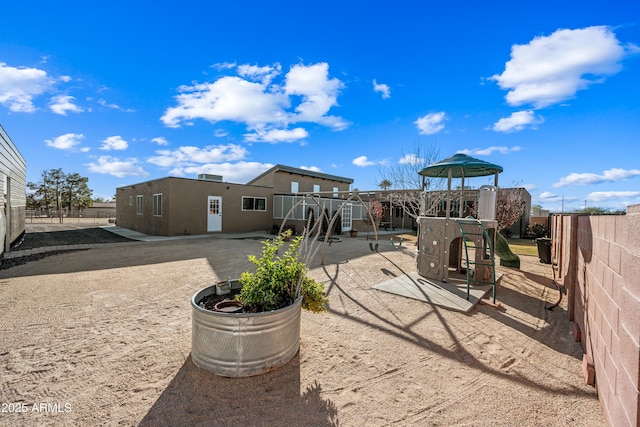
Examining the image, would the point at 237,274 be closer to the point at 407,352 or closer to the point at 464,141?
the point at 407,352

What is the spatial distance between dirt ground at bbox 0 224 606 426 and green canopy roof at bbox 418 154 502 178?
11.5 feet

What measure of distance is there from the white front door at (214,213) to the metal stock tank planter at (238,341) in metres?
13.3

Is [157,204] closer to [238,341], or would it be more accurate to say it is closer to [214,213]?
[214,213]

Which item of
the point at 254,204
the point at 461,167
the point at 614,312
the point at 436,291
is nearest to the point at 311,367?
the point at 614,312

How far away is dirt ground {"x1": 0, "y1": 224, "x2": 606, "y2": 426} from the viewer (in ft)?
6.91

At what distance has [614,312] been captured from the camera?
199 cm

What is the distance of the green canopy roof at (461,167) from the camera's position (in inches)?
281

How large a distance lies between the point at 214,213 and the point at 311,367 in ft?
45.2

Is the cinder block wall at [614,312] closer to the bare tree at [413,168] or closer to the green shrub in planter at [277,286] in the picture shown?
the green shrub in planter at [277,286]

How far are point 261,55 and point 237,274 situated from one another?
25.4 ft

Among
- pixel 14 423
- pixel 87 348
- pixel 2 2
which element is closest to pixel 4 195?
pixel 2 2

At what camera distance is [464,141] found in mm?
14617

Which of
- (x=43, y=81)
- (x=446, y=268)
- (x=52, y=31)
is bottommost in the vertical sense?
(x=446, y=268)

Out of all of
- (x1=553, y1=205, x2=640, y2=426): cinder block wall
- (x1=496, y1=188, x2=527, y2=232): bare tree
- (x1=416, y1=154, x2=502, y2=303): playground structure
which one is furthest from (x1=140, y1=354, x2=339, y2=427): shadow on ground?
(x1=496, y1=188, x2=527, y2=232): bare tree
